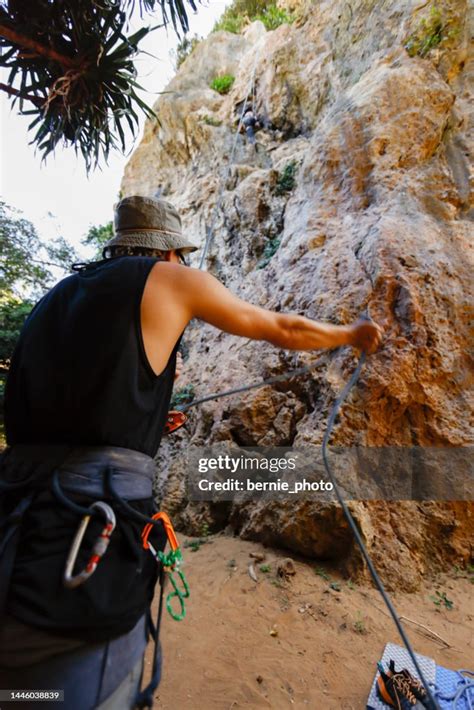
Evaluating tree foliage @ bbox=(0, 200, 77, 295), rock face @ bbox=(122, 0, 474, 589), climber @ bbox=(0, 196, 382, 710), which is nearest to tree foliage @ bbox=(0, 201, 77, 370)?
tree foliage @ bbox=(0, 200, 77, 295)

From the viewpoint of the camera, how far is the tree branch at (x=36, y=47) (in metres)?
4.04

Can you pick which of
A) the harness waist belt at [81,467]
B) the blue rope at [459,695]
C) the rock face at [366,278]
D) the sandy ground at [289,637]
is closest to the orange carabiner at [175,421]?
the harness waist belt at [81,467]

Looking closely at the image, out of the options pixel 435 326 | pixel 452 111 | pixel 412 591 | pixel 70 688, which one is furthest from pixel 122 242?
pixel 452 111

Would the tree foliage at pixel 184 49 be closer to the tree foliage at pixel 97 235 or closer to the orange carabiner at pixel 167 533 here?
the tree foliage at pixel 97 235

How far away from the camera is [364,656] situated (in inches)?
91.7

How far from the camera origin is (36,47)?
4.21 meters

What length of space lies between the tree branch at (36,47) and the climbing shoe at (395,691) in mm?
6699

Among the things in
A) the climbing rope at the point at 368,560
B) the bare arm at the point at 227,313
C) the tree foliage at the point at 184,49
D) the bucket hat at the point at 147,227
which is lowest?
the climbing rope at the point at 368,560

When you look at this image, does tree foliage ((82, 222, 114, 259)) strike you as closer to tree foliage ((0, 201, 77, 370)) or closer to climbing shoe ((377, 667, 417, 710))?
tree foliage ((0, 201, 77, 370))

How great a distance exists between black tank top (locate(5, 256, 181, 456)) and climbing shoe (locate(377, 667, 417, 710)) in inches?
81.1

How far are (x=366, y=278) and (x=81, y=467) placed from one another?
133 inches

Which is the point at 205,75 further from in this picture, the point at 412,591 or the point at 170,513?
the point at 412,591

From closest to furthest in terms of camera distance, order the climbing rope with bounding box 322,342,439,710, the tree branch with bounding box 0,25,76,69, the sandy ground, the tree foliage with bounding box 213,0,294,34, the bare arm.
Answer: the bare arm
the climbing rope with bounding box 322,342,439,710
the sandy ground
the tree branch with bounding box 0,25,76,69
the tree foliage with bounding box 213,0,294,34

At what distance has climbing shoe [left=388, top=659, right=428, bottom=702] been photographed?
1.89m
